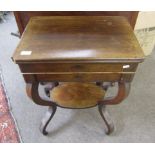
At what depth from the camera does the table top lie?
0.75 metres

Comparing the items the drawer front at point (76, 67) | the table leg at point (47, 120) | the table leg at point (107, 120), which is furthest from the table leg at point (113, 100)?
the table leg at point (47, 120)

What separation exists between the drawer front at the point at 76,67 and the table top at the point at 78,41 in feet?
0.13

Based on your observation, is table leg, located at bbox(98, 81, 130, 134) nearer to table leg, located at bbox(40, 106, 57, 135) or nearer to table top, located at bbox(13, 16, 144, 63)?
table top, located at bbox(13, 16, 144, 63)

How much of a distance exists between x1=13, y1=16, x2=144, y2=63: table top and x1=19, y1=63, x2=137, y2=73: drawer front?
40mm

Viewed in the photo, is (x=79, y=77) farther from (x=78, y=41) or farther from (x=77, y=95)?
(x=77, y=95)

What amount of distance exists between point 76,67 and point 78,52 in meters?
0.07

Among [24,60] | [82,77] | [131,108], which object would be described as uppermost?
[24,60]

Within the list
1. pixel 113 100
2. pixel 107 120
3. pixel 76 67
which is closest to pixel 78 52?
pixel 76 67
